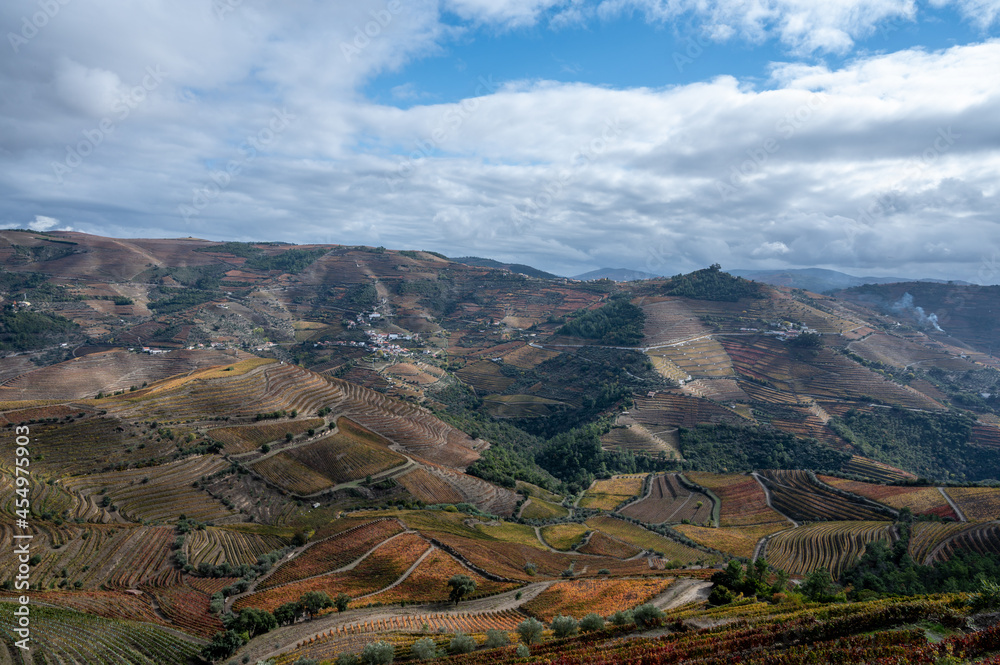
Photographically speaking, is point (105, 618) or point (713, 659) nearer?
point (713, 659)

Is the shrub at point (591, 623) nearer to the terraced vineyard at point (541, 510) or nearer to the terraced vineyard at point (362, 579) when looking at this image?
the terraced vineyard at point (362, 579)

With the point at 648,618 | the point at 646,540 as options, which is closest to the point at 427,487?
the point at 646,540

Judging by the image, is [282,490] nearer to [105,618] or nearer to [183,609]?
[183,609]

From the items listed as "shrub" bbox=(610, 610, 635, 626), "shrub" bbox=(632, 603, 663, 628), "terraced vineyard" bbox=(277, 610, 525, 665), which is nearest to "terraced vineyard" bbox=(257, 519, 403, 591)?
"terraced vineyard" bbox=(277, 610, 525, 665)

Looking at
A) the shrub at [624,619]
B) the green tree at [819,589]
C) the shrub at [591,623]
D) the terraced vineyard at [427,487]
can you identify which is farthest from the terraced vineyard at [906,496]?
the shrub at [591,623]

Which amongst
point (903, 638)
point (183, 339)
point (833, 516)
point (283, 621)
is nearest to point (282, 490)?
point (283, 621)

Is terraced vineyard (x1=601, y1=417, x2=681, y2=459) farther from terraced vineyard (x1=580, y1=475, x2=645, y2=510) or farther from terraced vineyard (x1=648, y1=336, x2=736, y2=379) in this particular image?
terraced vineyard (x1=648, y1=336, x2=736, y2=379)
